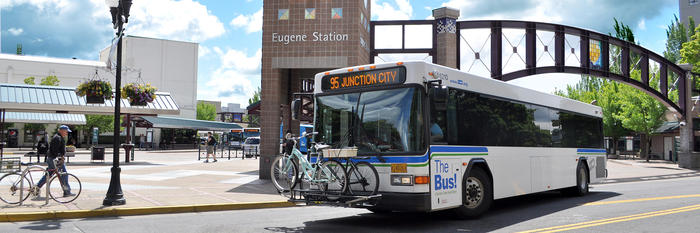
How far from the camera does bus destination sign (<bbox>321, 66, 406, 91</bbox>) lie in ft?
28.9

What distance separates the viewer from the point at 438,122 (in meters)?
8.74

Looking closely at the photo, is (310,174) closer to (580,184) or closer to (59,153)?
(59,153)

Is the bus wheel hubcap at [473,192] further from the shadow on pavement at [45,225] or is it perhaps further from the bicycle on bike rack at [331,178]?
the shadow on pavement at [45,225]

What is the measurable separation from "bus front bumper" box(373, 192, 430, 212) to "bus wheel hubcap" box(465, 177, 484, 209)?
1456mm

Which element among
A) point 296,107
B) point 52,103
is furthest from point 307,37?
point 52,103

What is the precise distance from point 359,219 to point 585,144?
318 inches

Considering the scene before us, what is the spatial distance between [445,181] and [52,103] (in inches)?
987

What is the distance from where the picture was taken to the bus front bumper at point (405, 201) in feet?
27.2

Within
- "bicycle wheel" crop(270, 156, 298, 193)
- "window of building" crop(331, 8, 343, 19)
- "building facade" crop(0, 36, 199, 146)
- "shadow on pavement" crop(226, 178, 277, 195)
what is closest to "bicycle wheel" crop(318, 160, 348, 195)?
"bicycle wheel" crop(270, 156, 298, 193)

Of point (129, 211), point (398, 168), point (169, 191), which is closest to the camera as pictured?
point (398, 168)

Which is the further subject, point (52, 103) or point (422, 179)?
point (52, 103)

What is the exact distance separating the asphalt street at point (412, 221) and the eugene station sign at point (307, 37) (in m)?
7.05

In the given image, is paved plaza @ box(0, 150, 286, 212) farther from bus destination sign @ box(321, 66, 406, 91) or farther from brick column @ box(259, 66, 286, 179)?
bus destination sign @ box(321, 66, 406, 91)

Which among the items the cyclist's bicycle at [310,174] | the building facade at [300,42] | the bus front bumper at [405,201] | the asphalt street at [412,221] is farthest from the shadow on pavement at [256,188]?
the bus front bumper at [405,201]
